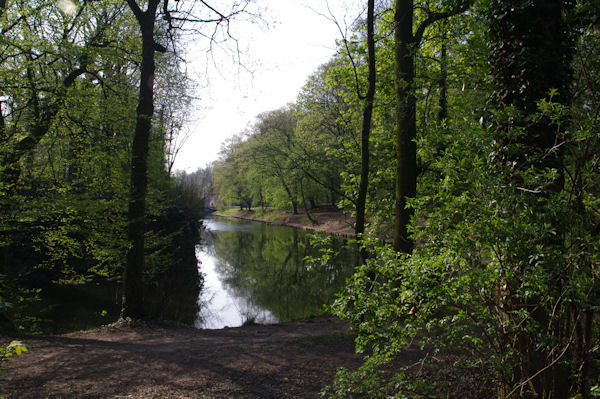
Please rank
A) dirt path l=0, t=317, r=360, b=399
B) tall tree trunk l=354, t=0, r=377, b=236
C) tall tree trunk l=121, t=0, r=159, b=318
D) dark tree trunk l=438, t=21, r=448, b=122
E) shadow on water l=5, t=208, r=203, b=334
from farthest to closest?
shadow on water l=5, t=208, r=203, b=334, tall tree trunk l=121, t=0, r=159, b=318, tall tree trunk l=354, t=0, r=377, b=236, dark tree trunk l=438, t=21, r=448, b=122, dirt path l=0, t=317, r=360, b=399

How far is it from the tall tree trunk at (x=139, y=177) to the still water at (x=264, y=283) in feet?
10.0

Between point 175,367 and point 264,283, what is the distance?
10585 mm

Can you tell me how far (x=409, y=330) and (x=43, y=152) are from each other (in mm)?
10051

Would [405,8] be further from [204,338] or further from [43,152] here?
[43,152]

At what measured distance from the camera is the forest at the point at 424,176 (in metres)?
2.31

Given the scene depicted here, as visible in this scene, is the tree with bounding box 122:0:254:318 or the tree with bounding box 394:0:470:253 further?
the tree with bounding box 122:0:254:318

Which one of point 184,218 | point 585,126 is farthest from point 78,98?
point 184,218

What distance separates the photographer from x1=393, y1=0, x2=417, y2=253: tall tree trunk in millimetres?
6434

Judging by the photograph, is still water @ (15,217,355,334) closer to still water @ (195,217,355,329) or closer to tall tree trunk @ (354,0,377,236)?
still water @ (195,217,355,329)

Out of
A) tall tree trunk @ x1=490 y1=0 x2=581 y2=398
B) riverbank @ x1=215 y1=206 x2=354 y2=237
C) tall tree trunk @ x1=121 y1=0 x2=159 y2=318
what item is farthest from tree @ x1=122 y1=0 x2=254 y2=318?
riverbank @ x1=215 y1=206 x2=354 y2=237

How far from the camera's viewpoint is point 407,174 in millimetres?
6500

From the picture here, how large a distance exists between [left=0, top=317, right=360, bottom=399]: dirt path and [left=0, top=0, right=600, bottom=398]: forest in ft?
2.66

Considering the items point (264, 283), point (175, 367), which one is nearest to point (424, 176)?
point (175, 367)

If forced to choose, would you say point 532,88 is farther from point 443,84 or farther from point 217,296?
point 217,296
